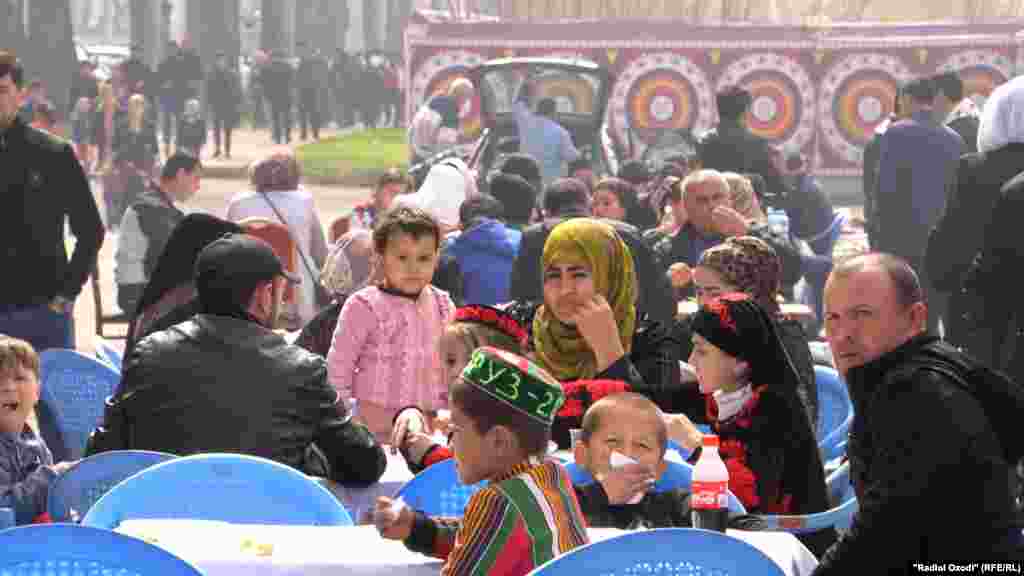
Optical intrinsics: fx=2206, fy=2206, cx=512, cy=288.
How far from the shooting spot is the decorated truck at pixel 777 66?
89.8 feet

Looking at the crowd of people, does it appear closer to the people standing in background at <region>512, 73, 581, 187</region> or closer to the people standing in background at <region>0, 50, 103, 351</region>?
the people standing in background at <region>0, 50, 103, 351</region>

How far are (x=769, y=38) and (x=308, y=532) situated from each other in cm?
2305

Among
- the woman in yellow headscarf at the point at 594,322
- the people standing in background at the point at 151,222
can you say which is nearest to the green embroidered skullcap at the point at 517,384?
the woman in yellow headscarf at the point at 594,322

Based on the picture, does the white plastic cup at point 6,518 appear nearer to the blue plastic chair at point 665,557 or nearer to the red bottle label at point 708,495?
the red bottle label at point 708,495

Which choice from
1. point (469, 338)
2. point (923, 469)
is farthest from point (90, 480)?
point (923, 469)

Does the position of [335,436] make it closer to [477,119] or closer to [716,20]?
[477,119]

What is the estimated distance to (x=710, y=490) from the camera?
523cm

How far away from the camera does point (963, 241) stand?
987cm

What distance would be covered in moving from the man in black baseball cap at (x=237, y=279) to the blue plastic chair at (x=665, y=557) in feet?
6.86

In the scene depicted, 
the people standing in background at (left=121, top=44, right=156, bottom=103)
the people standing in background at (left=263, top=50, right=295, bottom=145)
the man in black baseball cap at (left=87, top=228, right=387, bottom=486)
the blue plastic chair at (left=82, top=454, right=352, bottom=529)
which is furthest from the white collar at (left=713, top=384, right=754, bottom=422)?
the people standing in background at (left=263, top=50, right=295, bottom=145)

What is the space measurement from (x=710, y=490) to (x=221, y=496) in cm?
125

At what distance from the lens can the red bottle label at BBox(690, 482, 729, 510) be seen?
5.22m

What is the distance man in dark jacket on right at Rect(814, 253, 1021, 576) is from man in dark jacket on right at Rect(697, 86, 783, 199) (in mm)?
10013

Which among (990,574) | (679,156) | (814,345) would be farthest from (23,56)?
(990,574)
